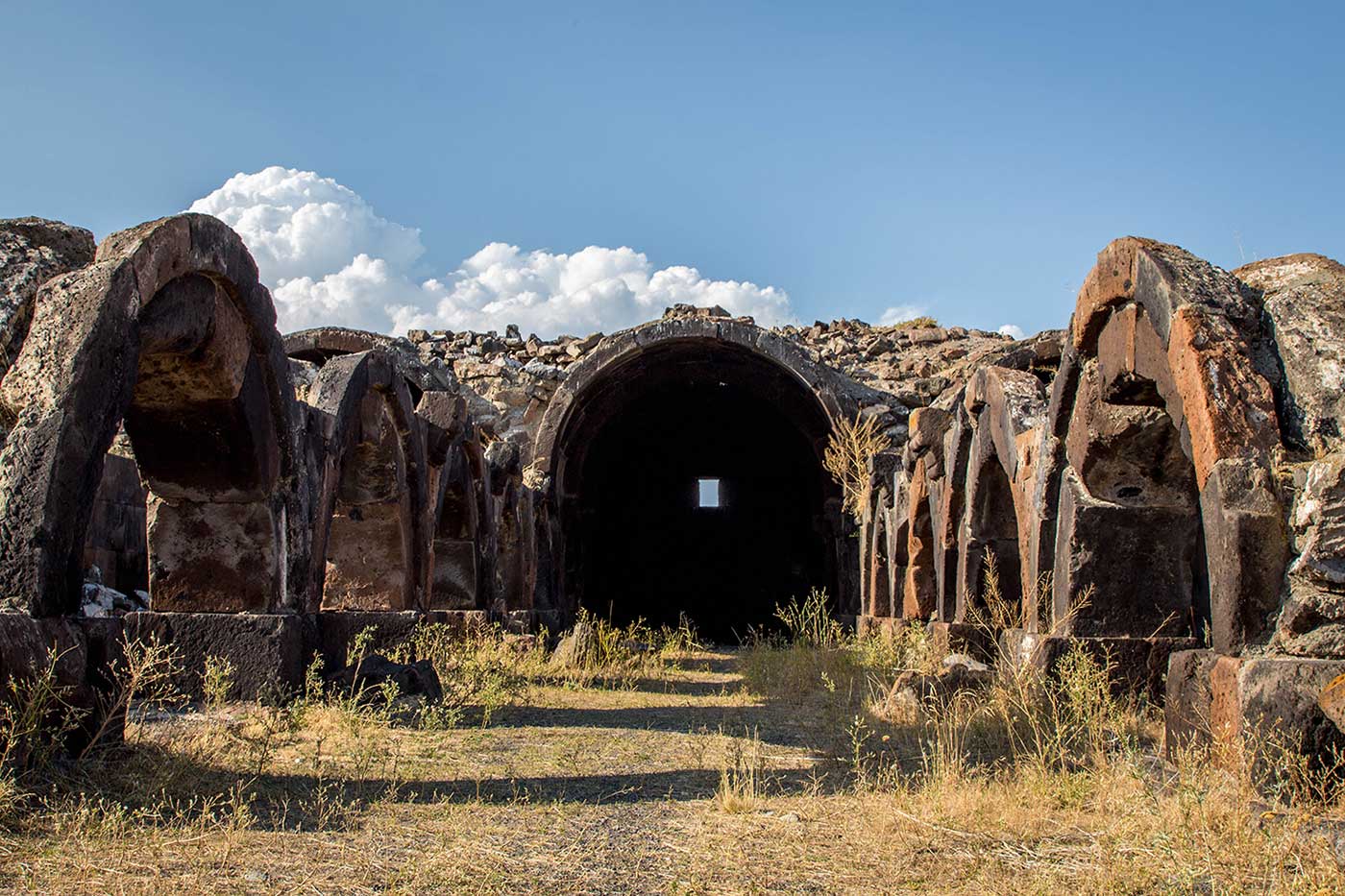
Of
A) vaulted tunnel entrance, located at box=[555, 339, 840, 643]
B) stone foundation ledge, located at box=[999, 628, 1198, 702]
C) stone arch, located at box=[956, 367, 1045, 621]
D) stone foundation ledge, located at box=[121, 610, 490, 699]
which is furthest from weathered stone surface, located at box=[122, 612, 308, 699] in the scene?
vaulted tunnel entrance, located at box=[555, 339, 840, 643]

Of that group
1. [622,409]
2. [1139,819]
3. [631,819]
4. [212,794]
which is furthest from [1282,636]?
[622,409]

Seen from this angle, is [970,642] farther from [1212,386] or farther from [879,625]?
[1212,386]

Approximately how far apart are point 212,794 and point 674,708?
3743mm

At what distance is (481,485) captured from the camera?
458 inches

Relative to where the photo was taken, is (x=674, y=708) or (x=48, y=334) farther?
(x=674, y=708)

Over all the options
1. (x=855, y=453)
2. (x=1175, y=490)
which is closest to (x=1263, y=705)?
(x=1175, y=490)

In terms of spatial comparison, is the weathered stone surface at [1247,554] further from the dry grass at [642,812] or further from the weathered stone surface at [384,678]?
the weathered stone surface at [384,678]

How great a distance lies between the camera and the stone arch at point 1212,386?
3.69 m

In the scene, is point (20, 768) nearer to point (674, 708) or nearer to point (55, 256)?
point (55, 256)

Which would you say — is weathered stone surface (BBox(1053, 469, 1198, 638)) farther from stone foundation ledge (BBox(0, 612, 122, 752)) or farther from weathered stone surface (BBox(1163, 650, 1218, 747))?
stone foundation ledge (BBox(0, 612, 122, 752))

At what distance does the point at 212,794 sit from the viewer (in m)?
3.81

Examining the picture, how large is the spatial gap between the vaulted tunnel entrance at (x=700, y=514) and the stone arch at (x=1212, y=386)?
13.9 meters

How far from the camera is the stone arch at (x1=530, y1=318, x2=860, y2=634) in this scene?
15656 mm

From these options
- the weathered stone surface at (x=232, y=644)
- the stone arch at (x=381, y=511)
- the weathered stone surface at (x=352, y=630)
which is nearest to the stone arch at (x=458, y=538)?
the stone arch at (x=381, y=511)
